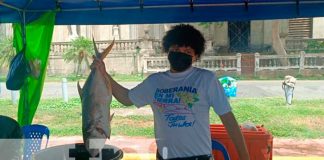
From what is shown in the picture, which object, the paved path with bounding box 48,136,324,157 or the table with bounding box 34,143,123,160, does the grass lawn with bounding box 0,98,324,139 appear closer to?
the paved path with bounding box 48,136,324,157

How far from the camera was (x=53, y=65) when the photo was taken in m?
17.6

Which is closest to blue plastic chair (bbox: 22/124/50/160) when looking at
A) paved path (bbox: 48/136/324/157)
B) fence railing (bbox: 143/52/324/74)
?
paved path (bbox: 48/136/324/157)

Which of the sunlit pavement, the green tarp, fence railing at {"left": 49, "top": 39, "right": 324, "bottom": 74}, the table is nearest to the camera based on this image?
the table

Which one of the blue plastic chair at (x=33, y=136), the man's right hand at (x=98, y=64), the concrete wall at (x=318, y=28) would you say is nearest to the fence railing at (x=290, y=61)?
the concrete wall at (x=318, y=28)

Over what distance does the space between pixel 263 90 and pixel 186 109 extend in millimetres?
11303

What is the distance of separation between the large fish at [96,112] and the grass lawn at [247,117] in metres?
5.67

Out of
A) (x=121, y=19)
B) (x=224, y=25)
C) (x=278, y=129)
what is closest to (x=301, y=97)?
(x=278, y=129)

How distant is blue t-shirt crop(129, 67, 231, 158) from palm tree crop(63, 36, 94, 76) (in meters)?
14.2

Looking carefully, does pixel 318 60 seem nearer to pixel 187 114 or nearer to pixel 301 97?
pixel 301 97

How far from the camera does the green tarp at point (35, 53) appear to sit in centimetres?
342

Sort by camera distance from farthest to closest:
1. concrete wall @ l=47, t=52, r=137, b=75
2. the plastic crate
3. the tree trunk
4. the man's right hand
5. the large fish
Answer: concrete wall @ l=47, t=52, r=137, b=75
the tree trunk
the plastic crate
the man's right hand
the large fish

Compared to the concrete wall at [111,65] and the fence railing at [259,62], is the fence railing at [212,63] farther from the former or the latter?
the concrete wall at [111,65]

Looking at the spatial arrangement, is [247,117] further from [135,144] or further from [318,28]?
[318,28]

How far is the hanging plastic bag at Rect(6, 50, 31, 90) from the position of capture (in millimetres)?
3213
